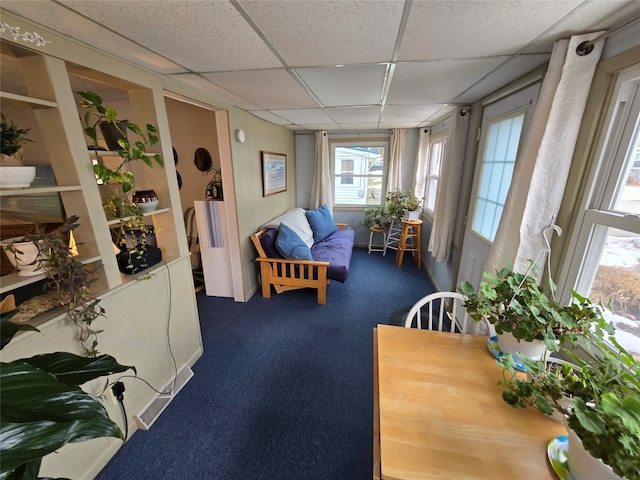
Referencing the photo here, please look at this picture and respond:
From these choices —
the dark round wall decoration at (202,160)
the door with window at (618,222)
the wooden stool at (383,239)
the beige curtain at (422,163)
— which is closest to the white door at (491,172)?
the door with window at (618,222)

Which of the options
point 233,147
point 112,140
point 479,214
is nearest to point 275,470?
point 112,140

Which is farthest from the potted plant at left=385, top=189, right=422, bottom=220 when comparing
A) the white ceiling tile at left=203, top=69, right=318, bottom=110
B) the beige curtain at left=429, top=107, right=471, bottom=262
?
the white ceiling tile at left=203, top=69, right=318, bottom=110

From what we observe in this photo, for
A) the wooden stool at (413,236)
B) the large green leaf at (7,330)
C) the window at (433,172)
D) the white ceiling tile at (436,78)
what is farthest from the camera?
the wooden stool at (413,236)

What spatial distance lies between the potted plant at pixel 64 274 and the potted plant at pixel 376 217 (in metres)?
3.79

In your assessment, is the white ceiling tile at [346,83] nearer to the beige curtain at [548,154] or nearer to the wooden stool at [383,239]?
the beige curtain at [548,154]

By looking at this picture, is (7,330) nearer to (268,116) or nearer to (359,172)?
(268,116)

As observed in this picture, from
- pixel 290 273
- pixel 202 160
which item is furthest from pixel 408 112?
pixel 202 160

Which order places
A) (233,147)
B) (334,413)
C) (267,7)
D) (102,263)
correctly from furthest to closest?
(233,147), (334,413), (102,263), (267,7)

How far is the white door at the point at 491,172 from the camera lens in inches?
67.3

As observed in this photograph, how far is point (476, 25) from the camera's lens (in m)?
1.03

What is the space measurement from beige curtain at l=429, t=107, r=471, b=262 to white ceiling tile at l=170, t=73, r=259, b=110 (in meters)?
2.04

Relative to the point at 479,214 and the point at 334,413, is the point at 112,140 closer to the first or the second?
the point at 334,413

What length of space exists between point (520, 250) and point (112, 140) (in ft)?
7.65

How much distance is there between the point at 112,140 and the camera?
4.49 ft
